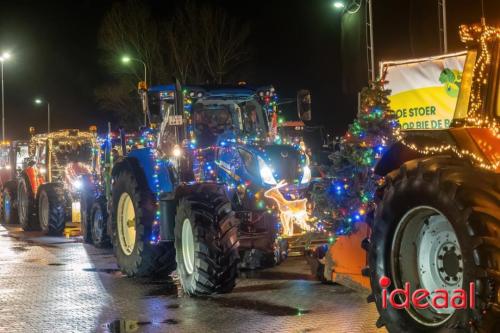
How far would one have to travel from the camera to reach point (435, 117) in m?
10.2

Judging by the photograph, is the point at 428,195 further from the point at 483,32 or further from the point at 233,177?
the point at 233,177

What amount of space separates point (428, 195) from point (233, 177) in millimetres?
5323

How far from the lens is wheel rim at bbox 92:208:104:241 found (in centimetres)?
1522

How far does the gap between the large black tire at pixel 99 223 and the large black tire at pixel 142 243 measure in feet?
12.7

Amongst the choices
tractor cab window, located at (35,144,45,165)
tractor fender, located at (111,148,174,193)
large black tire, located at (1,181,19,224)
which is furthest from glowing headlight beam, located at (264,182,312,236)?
large black tire, located at (1,181,19,224)

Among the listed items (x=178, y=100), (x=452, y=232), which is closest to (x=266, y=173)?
(x=178, y=100)

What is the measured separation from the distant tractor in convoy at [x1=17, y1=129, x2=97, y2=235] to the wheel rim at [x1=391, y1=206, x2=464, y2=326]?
13.7 metres

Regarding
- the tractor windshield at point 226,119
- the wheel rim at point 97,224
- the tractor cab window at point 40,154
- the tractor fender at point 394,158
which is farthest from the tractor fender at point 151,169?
the tractor cab window at point 40,154

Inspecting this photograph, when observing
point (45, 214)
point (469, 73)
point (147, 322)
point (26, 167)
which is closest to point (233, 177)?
point (147, 322)

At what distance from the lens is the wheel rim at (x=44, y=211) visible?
1872 cm

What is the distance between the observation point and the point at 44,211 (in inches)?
754

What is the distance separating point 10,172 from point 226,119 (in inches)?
609

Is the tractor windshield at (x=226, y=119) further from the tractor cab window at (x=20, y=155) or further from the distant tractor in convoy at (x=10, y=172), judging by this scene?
the tractor cab window at (x=20, y=155)

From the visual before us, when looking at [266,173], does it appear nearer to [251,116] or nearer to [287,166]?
[287,166]
